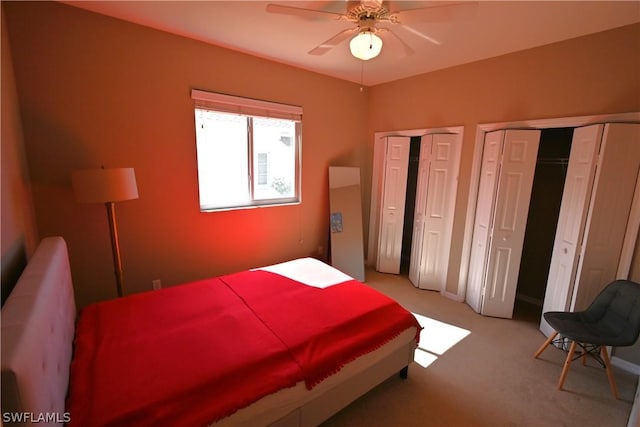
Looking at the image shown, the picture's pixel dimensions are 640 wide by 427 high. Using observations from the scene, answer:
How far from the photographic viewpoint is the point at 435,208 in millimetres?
3471

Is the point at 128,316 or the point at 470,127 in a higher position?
the point at 470,127

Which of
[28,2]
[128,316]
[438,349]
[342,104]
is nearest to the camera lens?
[128,316]

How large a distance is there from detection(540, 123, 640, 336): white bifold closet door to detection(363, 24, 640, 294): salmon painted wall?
30 centimetres

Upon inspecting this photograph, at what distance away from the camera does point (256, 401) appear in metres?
1.33

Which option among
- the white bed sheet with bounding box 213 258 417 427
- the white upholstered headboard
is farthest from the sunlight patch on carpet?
the white upholstered headboard

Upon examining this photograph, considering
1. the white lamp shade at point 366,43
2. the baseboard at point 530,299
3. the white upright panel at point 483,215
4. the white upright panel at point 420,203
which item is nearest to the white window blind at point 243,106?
the white lamp shade at point 366,43

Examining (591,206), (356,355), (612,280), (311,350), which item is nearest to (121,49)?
(311,350)

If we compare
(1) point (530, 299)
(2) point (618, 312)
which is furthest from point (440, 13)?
(1) point (530, 299)

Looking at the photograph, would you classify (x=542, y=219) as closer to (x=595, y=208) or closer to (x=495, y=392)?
(x=595, y=208)

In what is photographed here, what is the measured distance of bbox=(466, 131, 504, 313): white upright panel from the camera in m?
2.84

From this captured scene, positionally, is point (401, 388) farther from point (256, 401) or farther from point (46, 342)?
point (46, 342)

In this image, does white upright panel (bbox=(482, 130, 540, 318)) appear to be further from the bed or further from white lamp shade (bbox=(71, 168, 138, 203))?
white lamp shade (bbox=(71, 168, 138, 203))

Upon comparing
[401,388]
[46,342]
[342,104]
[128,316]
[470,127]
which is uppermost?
[342,104]

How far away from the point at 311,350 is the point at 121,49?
2.78m
